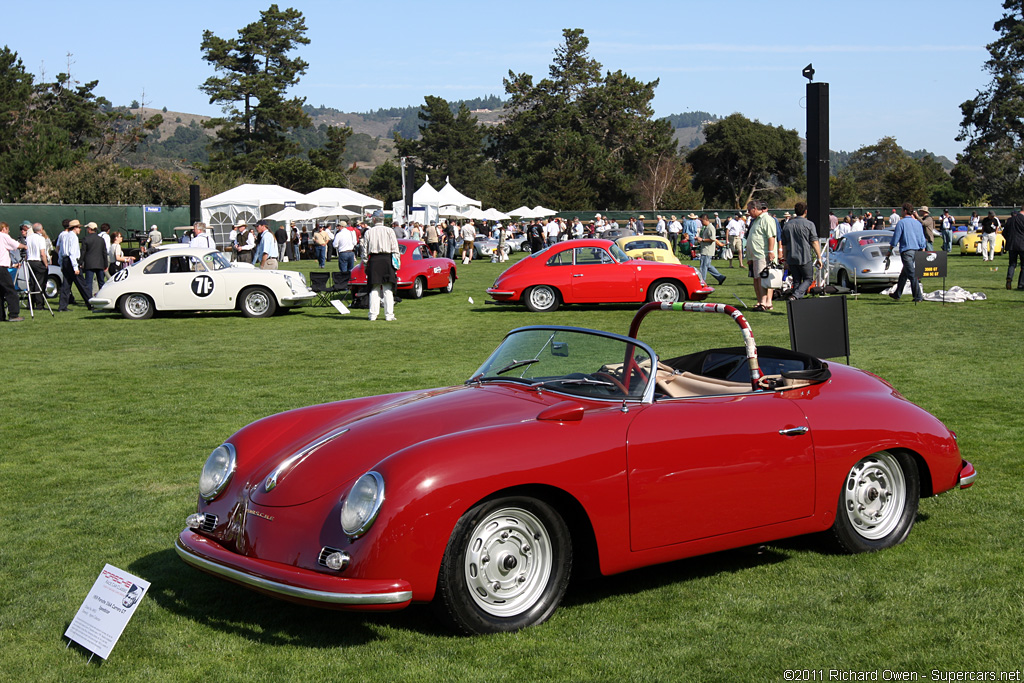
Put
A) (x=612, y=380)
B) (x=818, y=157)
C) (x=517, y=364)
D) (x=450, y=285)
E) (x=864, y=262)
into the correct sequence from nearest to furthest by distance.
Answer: (x=612, y=380)
(x=517, y=364)
(x=818, y=157)
(x=864, y=262)
(x=450, y=285)

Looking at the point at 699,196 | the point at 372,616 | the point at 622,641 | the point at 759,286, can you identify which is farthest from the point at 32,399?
the point at 699,196

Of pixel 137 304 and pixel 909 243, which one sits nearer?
pixel 909 243

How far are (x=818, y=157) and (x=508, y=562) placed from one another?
1374 centimetres

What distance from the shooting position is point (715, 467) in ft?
15.1

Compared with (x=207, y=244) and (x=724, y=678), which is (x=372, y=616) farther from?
(x=207, y=244)

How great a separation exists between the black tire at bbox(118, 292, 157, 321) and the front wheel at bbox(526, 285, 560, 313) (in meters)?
7.67

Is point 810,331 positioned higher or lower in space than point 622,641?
higher

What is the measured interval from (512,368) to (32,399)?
24.0 feet

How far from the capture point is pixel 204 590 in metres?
4.82

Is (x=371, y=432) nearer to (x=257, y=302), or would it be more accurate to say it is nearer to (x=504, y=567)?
(x=504, y=567)

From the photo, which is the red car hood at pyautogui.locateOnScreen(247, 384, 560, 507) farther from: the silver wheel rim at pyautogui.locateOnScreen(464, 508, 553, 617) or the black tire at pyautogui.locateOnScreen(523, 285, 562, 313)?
the black tire at pyautogui.locateOnScreen(523, 285, 562, 313)

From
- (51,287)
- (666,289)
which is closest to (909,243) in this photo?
(666,289)

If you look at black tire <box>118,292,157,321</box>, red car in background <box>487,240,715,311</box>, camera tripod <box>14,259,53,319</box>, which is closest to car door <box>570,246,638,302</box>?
red car in background <box>487,240,715,311</box>

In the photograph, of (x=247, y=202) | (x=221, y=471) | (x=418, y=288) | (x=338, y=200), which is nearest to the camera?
(x=221, y=471)
